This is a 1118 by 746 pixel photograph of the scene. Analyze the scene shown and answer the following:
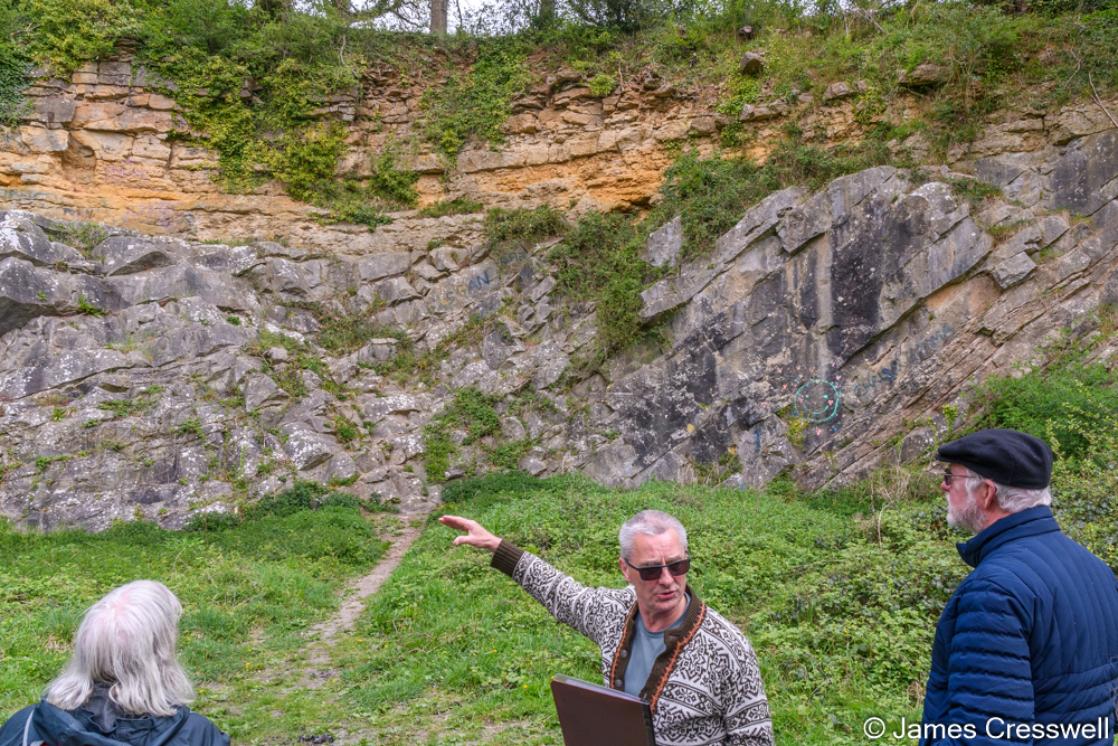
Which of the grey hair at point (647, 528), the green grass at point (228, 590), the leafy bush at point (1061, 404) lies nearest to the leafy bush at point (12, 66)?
the green grass at point (228, 590)

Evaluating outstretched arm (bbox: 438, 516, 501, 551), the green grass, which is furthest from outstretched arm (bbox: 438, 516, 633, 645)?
the green grass

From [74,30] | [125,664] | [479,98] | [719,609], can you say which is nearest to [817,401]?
[719,609]

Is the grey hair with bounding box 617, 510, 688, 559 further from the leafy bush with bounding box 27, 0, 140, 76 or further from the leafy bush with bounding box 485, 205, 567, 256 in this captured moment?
the leafy bush with bounding box 27, 0, 140, 76

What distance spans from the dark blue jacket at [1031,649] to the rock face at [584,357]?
10531 mm

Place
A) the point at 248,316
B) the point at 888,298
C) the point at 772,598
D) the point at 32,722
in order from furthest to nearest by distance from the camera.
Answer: the point at 248,316 < the point at 888,298 < the point at 772,598 < the point at 32,722

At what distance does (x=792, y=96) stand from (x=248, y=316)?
11866 millimetres

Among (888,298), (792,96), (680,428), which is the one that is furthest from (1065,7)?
(680,428)

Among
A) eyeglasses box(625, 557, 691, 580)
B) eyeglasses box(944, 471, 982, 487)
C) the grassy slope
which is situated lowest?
the grassy slope

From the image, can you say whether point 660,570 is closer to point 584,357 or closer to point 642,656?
point 642,656

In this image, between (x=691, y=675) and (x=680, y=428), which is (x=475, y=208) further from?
(x=691, y=675)

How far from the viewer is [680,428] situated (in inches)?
522

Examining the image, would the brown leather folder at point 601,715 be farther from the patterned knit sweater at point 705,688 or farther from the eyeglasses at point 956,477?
the eyeglasses at point 956,477

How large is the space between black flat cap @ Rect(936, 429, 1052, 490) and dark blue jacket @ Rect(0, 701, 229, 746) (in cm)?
238

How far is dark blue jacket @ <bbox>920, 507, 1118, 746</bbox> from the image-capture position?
186 centimetres
